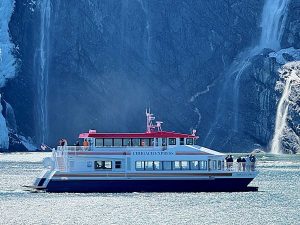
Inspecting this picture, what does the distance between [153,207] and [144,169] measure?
1191cm

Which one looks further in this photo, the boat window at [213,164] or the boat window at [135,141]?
the boat window at [135,141]

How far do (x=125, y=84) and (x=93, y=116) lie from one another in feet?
26.7

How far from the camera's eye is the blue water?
77.0m

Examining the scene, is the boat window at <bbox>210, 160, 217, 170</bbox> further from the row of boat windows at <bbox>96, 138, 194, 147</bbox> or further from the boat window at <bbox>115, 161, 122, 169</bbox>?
the boat window at <bbox>115, 161, 122, 169</bbox>

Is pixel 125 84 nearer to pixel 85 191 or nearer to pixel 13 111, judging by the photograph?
pixel 13 111

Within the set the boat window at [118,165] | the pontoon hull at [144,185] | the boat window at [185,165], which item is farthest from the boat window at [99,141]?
the boat window at [185,165]

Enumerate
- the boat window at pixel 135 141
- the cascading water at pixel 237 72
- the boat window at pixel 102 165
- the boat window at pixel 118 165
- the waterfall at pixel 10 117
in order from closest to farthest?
the boat window at pixel 118 165
the boat window at pixel 102 165
the boat window at pixel 135 141
the cascading water at pixel 237 72
the waterfall at pixel 10 117

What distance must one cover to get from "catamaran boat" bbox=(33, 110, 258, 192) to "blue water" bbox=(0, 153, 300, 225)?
1410 millimetres

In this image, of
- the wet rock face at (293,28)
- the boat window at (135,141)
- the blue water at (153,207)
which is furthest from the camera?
the wet rock face at (293,28)

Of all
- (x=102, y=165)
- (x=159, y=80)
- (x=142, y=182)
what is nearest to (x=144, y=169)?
(x=142, y=182)

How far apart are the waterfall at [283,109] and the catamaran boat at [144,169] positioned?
3207 inches

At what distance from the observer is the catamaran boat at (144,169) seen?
95.7 metres

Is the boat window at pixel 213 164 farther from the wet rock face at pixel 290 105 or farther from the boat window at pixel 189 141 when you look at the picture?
the wet rock face at pixel 290 105

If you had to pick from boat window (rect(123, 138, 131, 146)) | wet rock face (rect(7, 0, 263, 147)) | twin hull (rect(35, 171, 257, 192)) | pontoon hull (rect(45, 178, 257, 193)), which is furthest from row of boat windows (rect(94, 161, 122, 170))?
wet rock face (rect(7, 0, 263, 147))
